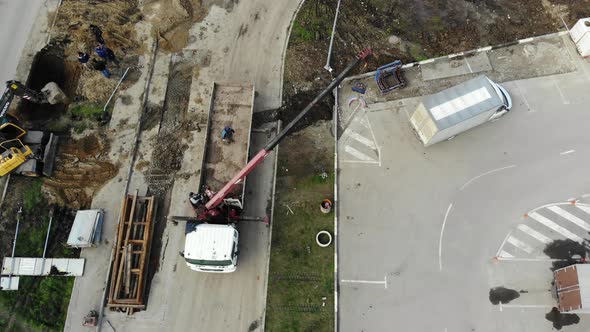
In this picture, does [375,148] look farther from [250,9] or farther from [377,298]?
[250,9]

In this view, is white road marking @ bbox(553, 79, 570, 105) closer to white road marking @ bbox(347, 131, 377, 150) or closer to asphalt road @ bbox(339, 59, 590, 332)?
asphalt road @ bbox(339, 59, 590, 332)

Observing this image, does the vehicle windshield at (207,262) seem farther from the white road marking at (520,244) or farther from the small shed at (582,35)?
the small shed at (582,35)

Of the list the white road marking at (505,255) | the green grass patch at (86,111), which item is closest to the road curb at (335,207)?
the white road marking at (505,255)

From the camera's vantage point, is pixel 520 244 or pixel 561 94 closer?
pixel 520 244

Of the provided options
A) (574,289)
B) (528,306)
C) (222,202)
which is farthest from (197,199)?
(574,289)

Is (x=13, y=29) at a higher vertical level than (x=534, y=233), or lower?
higher

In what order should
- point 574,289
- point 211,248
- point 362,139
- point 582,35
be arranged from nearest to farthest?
point 574,289, point 211,248, point 362,139, point 582,35

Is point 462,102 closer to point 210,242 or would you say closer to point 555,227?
point 555,227

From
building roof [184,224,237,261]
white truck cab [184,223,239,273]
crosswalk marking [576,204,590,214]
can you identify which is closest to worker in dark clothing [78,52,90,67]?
white truck cab [184,223,239,273]
